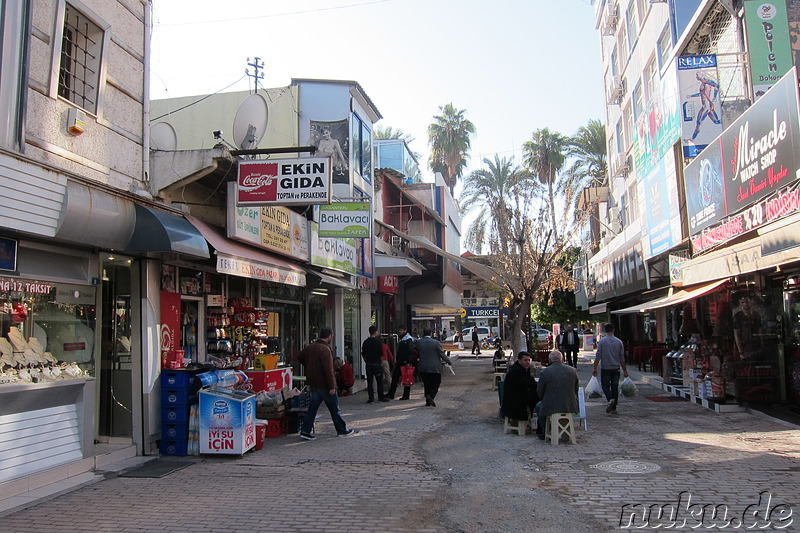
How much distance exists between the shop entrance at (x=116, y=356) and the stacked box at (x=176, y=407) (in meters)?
0.47

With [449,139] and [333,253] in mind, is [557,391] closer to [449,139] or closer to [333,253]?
[333,253]

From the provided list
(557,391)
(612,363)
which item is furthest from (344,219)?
(557,391)

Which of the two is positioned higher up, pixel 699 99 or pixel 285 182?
pixel 699 99

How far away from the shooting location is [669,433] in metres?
9.41

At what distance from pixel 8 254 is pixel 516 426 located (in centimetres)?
737

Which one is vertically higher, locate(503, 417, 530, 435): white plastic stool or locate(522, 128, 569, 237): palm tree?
locate(522, 128, 569, 237): palm tree

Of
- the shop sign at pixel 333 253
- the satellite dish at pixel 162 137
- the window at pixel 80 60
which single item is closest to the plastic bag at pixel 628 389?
the shop sign at pixel 333 253

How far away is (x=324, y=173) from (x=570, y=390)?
5179mm

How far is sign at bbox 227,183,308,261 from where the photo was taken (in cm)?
1012

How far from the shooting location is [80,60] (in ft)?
25.7

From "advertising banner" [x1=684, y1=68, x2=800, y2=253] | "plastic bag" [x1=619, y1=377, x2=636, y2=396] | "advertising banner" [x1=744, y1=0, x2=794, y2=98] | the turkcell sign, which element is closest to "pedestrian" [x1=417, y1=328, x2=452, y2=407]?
"plastic bag" [x1=619, y1=377, x2=636, y2=396]

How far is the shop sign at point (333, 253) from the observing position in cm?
1420

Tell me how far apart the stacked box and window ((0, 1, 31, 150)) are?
12.1 ft

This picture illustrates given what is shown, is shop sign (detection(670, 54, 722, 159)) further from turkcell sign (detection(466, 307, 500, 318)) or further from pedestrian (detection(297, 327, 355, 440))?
turkcell sign (detection(466, 307, 500, 318))
